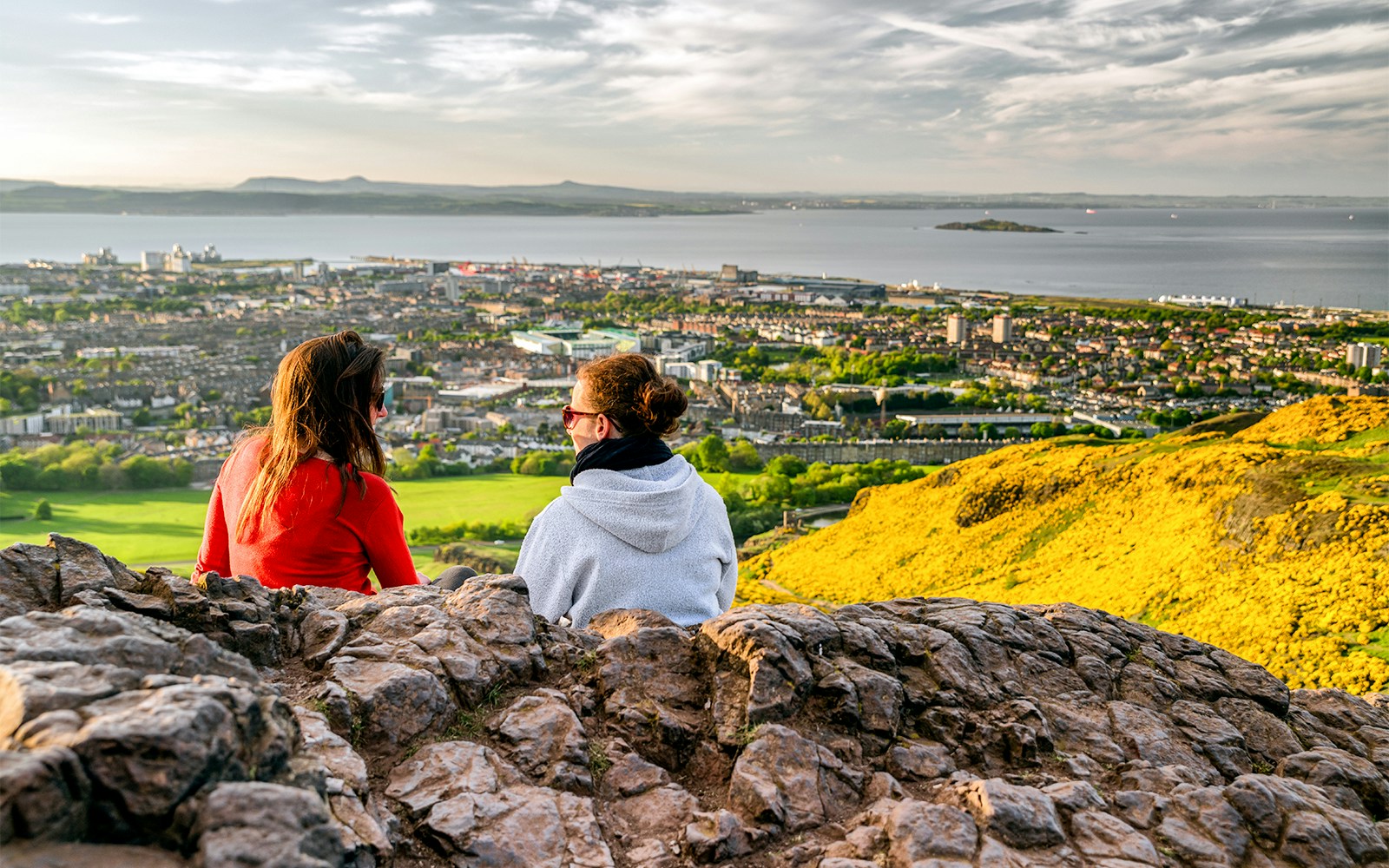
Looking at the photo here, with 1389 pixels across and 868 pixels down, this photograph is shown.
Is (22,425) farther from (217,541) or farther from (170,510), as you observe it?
(217,541)

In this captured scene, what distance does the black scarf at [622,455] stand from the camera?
9.62 ft

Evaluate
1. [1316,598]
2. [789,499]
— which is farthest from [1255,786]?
[789,499]

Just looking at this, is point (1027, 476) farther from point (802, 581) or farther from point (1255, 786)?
point (1255, 786)

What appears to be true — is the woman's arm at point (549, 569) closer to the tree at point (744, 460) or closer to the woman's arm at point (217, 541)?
the woman's arm at point (217, 541)

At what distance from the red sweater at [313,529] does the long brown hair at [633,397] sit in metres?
0.73

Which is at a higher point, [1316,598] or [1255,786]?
[1255,786]

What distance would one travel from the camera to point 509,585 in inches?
115

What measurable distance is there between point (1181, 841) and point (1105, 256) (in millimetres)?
137648

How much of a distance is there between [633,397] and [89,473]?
28.4 m

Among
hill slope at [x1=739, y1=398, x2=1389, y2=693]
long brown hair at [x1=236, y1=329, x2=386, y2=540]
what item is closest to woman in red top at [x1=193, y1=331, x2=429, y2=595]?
long brown hair at [x1=236, y1=329, x2=386, y2=540]

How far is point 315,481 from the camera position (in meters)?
3.04

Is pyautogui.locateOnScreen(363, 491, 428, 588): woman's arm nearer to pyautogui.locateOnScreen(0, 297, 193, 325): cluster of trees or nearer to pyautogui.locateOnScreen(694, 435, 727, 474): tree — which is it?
pyautogui.locateOnScreen(694, 435, 727, 474): tree

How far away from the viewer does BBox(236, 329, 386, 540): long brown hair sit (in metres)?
3.03

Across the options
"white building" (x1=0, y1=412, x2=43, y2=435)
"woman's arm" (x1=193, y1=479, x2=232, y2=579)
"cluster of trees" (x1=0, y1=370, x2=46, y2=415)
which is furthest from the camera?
"cluster of trees" (x1=0, y1=370, x2=46, y2=415)
